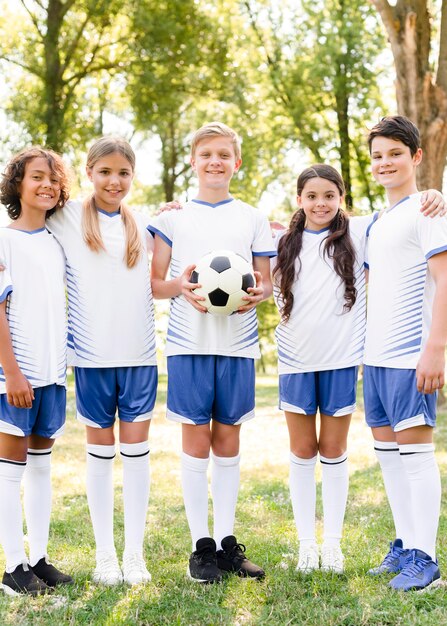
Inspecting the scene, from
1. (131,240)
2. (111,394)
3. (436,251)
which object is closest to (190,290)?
(131,240)

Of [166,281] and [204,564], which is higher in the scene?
[166,281]

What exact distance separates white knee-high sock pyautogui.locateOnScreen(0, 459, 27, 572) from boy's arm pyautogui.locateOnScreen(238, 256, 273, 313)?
1409 millimetres

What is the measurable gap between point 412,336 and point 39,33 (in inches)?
662

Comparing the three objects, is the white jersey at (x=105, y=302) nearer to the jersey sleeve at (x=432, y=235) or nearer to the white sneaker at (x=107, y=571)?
the white sneaker at (x=107, y=571)

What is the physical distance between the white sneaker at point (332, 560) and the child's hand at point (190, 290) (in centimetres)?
146

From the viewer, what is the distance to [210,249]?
12.3 ft

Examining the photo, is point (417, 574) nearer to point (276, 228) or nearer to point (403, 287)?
point (403, 287)

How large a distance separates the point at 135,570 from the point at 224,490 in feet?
2.04

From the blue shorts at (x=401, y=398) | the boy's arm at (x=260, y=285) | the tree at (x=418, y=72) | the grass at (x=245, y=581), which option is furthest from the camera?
the tree at (x=418, y=72)

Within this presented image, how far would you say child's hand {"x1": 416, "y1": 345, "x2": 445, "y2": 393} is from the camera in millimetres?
3375

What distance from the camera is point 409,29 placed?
9391 millimetres

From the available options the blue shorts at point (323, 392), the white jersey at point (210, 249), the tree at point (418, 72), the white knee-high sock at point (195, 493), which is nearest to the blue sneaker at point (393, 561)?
the blue shorts at point (323, 392)

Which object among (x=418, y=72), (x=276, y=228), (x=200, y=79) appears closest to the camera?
(x=276, y=228)

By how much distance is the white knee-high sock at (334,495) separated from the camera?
3787 millimetres
